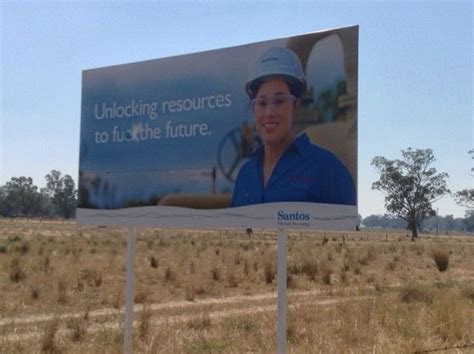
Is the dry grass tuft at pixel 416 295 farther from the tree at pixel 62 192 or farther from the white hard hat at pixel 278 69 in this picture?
the tree at pixel 62 192

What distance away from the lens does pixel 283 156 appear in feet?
24.9

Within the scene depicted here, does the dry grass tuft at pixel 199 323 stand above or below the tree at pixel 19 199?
below

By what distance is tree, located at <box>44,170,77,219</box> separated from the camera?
162m

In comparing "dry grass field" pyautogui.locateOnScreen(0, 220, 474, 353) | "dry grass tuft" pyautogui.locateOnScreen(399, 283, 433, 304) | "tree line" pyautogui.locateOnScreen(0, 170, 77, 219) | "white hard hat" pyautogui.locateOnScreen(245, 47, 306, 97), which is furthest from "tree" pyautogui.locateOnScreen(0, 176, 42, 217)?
"white hard hat" pyautogui.locateOnScreen(245, 47, 306, 97)

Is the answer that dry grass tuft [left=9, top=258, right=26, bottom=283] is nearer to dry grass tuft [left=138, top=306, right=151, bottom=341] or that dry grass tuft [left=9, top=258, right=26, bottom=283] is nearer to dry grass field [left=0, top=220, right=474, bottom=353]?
dry grass field [left=0, top=220, right=474, bottom=353]

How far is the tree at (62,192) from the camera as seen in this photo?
530ft

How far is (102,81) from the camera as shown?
974cm

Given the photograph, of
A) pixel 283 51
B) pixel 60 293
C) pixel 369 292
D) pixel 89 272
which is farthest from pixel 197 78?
pixel 89 272

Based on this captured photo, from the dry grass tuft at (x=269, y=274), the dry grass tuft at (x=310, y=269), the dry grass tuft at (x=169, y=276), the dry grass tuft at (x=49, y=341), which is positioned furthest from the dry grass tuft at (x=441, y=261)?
the dry grass tuft at (x=49, y=341)

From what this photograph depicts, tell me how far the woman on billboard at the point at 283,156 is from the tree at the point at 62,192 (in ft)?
516

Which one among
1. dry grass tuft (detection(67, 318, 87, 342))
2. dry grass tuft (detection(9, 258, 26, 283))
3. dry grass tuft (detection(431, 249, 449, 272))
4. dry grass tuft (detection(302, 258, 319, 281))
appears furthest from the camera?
dry grass tuft (detection(431, 249, 449, 272))

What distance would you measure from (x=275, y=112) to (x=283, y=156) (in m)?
0.49

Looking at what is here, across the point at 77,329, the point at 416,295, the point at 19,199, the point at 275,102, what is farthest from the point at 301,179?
the point at 19,199

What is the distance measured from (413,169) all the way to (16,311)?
64122 mm
